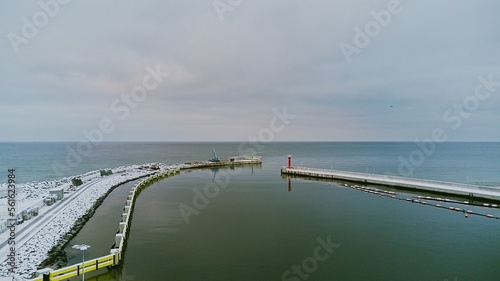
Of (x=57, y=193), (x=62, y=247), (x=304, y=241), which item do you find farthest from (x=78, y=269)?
(x=57, y=193)

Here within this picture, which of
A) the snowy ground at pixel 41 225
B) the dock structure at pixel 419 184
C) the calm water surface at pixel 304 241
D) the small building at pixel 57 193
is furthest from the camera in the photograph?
the dock structure at pixel 419 184

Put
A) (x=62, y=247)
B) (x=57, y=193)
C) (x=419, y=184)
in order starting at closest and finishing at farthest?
(x=62, y=247)
(x=57, y=193)
(x=419, y=184)

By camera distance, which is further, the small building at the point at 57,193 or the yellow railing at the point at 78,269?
the small building at the point at 57,193

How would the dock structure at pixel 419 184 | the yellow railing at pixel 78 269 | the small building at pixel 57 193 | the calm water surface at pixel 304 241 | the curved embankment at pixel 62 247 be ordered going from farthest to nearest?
the dock structure at pixel 419 184, the small building at pixel 57 193, the curved embankment at pixel 62 247, the calm water surface at pixel 304 241, the yellow railing at pixel 78 269

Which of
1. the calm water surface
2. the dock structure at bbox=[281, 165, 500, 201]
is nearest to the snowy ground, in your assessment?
the calm water surface

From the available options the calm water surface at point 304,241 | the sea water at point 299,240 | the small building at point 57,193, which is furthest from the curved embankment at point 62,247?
the small building at point 57,193

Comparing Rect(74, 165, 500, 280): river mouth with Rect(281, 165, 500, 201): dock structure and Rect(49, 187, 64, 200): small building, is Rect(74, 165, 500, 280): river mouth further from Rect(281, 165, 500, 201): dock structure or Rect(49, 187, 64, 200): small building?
Rect(281, 165, 500, 201): dock structure

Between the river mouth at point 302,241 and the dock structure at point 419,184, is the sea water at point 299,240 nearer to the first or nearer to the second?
the river mouth at point 302,241

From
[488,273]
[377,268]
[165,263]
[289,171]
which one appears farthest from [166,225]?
[289,171]

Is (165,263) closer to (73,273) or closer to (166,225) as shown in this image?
(73,273)

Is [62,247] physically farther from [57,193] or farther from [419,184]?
[419,184]
